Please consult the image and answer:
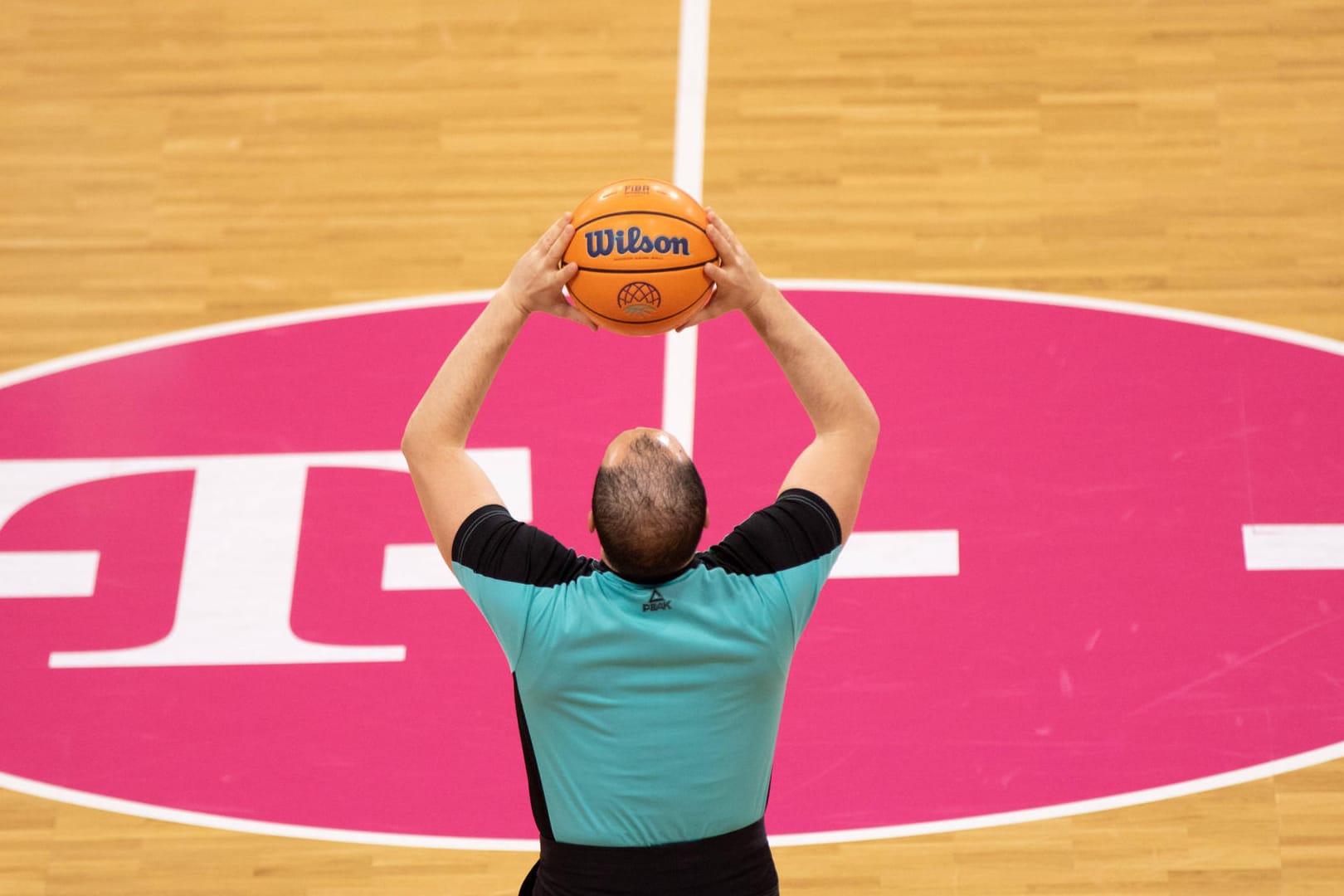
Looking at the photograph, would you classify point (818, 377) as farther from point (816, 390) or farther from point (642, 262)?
point (642, 262)

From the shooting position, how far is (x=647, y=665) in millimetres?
2354

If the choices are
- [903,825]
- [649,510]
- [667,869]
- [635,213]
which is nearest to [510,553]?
[649,510]

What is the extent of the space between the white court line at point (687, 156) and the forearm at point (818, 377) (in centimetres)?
206

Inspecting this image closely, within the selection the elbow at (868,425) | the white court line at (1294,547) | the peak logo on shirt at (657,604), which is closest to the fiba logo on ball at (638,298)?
the elbow at (868,425)

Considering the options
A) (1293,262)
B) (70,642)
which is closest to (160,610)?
(70,642)

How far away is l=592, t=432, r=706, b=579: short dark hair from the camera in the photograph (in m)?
2.37

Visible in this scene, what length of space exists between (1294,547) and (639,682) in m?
3.17

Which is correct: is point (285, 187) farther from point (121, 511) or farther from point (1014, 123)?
point (1014, 123)

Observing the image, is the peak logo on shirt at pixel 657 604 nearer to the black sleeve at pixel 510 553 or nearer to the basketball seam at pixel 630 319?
the black sleeve at pixel 510 553

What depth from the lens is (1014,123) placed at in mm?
5438

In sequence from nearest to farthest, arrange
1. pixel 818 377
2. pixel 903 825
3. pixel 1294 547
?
pixel 818 377 → pixel 903 825 → pixel 1294 547

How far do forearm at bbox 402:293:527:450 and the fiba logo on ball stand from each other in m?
0.54

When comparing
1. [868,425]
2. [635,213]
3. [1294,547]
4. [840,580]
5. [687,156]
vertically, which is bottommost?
[840,580]

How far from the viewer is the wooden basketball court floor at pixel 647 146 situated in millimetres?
5223
